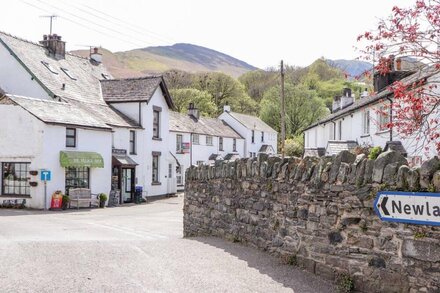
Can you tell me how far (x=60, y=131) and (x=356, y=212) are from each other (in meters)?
21.9

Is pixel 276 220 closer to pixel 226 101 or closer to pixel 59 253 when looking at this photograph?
pixel 59 253

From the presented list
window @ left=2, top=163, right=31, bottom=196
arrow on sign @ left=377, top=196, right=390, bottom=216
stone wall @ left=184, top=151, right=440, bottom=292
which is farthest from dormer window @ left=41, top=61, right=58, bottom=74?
arrow on sign @ left=377, top=196, right=390, bottom=216

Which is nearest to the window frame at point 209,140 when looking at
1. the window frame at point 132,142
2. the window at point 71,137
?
the window frame at point 132,142

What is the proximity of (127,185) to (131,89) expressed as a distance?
280 inches

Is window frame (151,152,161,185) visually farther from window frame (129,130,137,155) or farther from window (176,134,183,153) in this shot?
window (176,134,183,153)

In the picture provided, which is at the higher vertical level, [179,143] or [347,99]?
[347,99]

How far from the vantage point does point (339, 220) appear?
7473 millimetres

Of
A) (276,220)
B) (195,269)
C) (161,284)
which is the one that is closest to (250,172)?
(276,220)

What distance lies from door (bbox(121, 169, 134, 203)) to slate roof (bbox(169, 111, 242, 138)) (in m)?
10.5

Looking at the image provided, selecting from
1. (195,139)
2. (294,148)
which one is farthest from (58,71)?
(294,148)

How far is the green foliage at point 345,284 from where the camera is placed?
702cm

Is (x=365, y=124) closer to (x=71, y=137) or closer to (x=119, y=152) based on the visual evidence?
(x=119, y=152)

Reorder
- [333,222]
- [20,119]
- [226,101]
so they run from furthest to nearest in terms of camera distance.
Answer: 1. [226,101]
2. [20,119]
3. [333,222]

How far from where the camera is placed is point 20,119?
25875 millimetres
